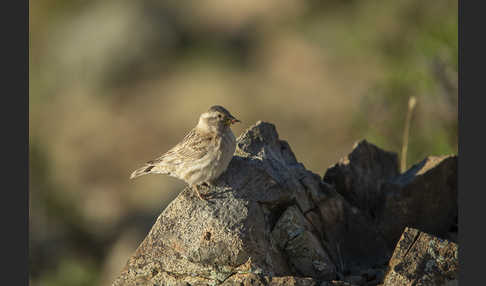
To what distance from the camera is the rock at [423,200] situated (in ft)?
21.2

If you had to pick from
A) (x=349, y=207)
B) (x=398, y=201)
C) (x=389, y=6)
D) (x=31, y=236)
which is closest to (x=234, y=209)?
(x=349, y=207)

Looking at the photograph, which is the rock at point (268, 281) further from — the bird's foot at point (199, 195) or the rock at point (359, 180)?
the rock at point (359, 180)

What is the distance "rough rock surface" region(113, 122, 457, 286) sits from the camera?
16.8ft

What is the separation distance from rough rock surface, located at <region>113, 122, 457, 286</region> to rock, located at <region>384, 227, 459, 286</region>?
479 millimetres

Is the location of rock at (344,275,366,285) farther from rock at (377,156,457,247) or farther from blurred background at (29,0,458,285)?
blurred background at (29,0,458,285)

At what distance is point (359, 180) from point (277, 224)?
1457 millimetres

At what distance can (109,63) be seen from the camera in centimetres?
2208

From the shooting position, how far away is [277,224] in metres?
5.64

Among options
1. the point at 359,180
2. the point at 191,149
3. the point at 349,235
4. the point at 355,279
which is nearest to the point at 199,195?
the point at 191,149

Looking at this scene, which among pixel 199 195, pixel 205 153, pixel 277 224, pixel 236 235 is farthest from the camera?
pixel 205 153

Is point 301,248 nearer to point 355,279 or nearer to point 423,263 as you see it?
point 355,279

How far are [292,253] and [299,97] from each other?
529 inches

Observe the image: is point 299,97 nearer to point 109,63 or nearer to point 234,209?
point 109,63

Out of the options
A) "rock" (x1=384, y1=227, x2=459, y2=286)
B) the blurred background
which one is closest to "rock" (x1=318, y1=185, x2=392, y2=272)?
"rock" (x1=384, y1=227, x2=459, y2=286)
